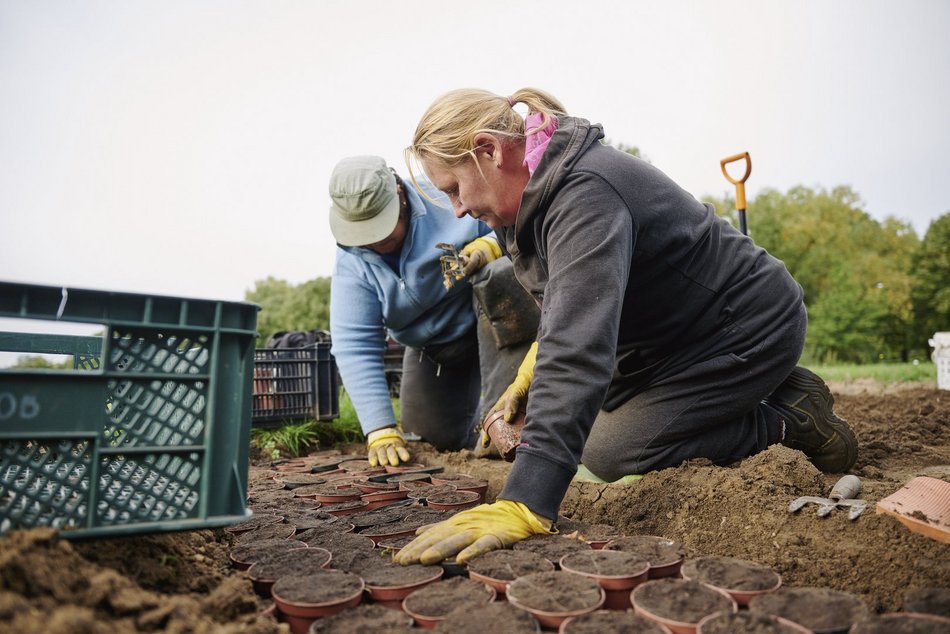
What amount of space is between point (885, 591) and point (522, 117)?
1.66 metres

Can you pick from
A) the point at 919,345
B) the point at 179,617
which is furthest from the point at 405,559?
the point at 919,345

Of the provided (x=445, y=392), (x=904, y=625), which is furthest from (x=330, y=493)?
(x=904, y=625)

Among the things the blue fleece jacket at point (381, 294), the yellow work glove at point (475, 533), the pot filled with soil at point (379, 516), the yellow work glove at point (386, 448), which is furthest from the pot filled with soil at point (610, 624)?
the blue fleece jacket at point (381, 294)

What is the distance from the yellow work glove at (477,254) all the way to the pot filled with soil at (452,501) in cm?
140

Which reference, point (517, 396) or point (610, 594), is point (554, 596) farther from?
point (517, 396)

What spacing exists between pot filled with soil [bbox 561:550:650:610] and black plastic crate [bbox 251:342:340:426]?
11.5 ft

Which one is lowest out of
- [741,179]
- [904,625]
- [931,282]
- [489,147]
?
[904,625]

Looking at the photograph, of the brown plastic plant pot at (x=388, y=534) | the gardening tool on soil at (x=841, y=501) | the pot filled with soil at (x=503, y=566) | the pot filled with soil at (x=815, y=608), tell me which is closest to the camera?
the pot filled with soil at (x=815, y=608)

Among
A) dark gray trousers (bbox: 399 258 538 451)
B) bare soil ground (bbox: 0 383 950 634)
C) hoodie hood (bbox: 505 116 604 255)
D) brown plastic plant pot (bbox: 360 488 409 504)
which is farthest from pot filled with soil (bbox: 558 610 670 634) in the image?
dark gray trousers (bbox: 399 258 538 451)

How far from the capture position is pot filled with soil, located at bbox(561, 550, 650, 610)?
1.28m

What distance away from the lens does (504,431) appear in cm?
253

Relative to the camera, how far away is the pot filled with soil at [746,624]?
102cm

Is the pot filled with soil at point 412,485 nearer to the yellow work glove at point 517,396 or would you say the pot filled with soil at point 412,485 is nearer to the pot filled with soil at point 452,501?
the pot filled with soil at point 452,501

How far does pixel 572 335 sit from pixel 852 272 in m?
28.0
